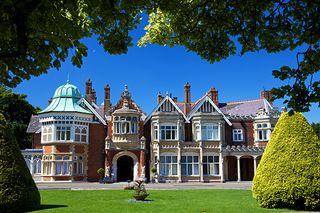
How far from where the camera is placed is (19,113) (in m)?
58.7

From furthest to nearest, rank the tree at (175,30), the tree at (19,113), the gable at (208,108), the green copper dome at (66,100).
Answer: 1. the tree at (19,113)
2. the gable at (208,108)
3. the green copper dome at (66,100)
4. the tree at (175,30)

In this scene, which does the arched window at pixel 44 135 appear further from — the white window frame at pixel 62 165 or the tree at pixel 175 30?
the tree at pixel 175 30

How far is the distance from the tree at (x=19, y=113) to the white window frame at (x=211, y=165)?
28496 mm

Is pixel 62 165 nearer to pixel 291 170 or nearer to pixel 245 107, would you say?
pixel 245 107

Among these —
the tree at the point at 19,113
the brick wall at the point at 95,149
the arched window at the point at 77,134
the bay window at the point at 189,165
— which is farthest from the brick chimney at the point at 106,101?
the tree at the point at 19,113

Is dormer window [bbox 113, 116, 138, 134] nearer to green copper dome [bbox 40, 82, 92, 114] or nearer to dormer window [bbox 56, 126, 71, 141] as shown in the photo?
green copper dome [bbox 40, 82, 92, 114]

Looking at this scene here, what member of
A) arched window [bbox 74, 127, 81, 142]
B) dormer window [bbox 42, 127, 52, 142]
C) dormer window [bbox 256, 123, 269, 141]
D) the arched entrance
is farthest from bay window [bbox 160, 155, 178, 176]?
dormer window [bbox 42, 127, 52, 142]

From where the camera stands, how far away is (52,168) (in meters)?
39.4

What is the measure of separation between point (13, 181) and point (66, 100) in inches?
1081

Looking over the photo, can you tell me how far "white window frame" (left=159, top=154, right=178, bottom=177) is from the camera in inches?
1625

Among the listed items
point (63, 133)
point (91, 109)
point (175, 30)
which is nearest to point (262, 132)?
point (91, 109)

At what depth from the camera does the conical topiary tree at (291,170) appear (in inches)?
608

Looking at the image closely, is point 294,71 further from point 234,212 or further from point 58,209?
point 58,209

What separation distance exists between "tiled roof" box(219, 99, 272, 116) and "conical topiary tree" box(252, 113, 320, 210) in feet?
92.4
